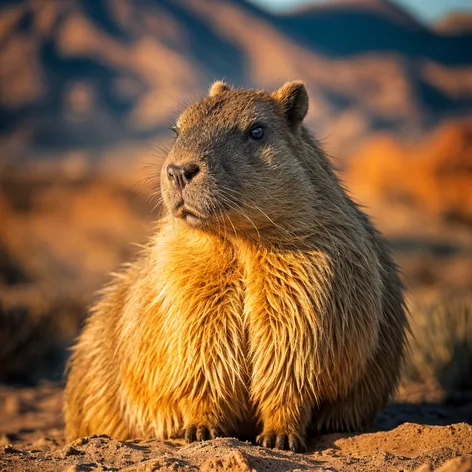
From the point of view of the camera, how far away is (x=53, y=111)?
327ft

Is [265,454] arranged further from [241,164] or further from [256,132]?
[256,132]

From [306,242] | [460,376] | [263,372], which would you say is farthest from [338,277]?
[460,376]

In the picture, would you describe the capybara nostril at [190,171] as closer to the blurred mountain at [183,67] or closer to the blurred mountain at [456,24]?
the blurred mountain at [183,67]

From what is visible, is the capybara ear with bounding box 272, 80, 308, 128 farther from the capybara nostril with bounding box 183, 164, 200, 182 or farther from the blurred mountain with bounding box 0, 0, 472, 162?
the blurred mountain with bounding box 0, 0, 472, 162

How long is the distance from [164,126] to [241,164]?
3959 inches

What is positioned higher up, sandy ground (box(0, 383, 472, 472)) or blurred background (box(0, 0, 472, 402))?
blurred background (box(0, 0, 472, 402))

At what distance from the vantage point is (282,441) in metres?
4.51

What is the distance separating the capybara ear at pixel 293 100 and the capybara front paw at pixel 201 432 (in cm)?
221

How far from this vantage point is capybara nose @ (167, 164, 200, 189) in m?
4.30

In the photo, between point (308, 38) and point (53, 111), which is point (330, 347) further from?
point (308, 38)

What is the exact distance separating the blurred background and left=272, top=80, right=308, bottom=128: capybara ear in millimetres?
331

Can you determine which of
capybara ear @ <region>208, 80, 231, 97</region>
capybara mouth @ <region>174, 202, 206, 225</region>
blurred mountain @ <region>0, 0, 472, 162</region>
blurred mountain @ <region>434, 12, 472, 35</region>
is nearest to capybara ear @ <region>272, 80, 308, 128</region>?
capybara ear @ <region>208, 80, 231, 97</region>

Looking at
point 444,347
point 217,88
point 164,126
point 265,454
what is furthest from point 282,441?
point 164,126

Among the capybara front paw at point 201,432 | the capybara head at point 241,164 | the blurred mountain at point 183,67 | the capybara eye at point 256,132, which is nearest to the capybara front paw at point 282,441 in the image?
the capybara front paw at point 201,432
